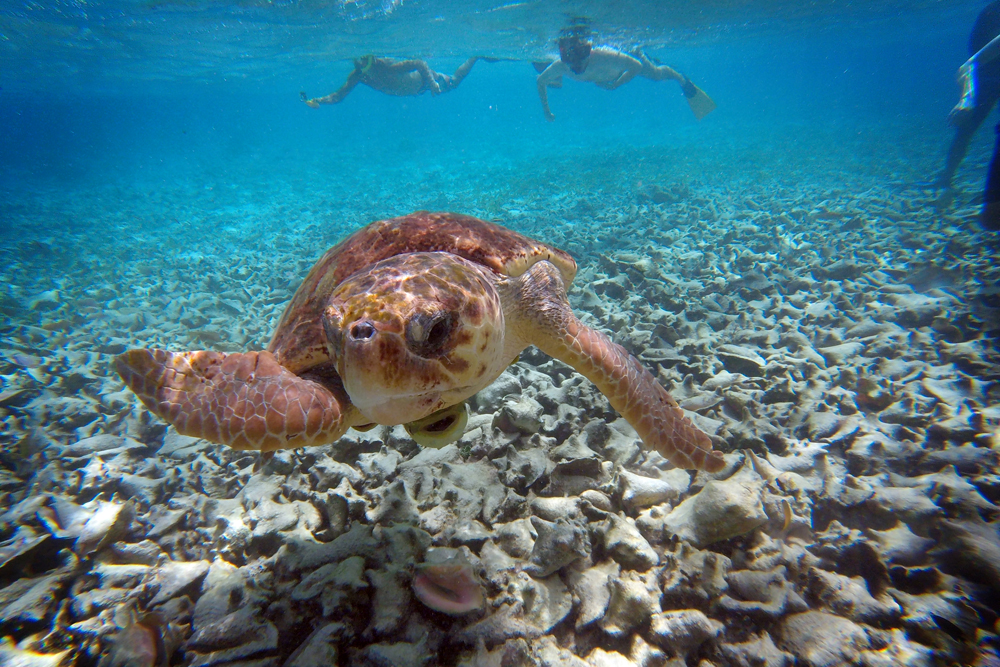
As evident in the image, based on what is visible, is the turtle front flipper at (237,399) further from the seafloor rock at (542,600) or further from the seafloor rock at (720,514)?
the seafloor rock at (720,514)

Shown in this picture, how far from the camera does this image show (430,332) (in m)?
1.49

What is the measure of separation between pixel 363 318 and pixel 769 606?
1.96 metres

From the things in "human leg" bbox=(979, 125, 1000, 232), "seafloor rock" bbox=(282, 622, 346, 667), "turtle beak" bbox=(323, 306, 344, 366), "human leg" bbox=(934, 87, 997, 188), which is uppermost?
"human leg" bbox=(934, 87, 997, 188)

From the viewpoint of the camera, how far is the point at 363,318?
1.45 m

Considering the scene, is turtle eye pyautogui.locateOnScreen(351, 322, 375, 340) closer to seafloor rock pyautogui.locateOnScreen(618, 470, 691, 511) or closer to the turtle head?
the turtle head

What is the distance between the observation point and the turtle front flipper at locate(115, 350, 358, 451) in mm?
1650

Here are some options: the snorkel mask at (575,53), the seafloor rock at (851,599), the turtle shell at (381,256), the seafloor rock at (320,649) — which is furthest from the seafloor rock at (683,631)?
the snorkel mask at (575,53)

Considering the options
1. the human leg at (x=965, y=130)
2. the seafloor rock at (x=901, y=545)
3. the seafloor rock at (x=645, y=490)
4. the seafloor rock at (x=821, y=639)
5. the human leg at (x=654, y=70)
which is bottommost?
the seafloor rock at (x=821, y=639)

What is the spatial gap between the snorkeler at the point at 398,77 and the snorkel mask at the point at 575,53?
4363 millimetres

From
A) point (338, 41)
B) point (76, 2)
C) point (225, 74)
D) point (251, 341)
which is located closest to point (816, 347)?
point (251, 341)

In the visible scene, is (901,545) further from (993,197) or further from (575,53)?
(575,53)

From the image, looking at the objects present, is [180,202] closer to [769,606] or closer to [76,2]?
[76,2]

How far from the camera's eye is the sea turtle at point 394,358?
4.82 ft

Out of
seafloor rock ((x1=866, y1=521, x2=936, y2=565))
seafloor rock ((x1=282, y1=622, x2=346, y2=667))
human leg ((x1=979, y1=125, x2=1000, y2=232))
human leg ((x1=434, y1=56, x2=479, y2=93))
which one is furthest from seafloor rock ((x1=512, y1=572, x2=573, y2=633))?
human leg ((x1=434, y1=56, x2=479, y2=93))
